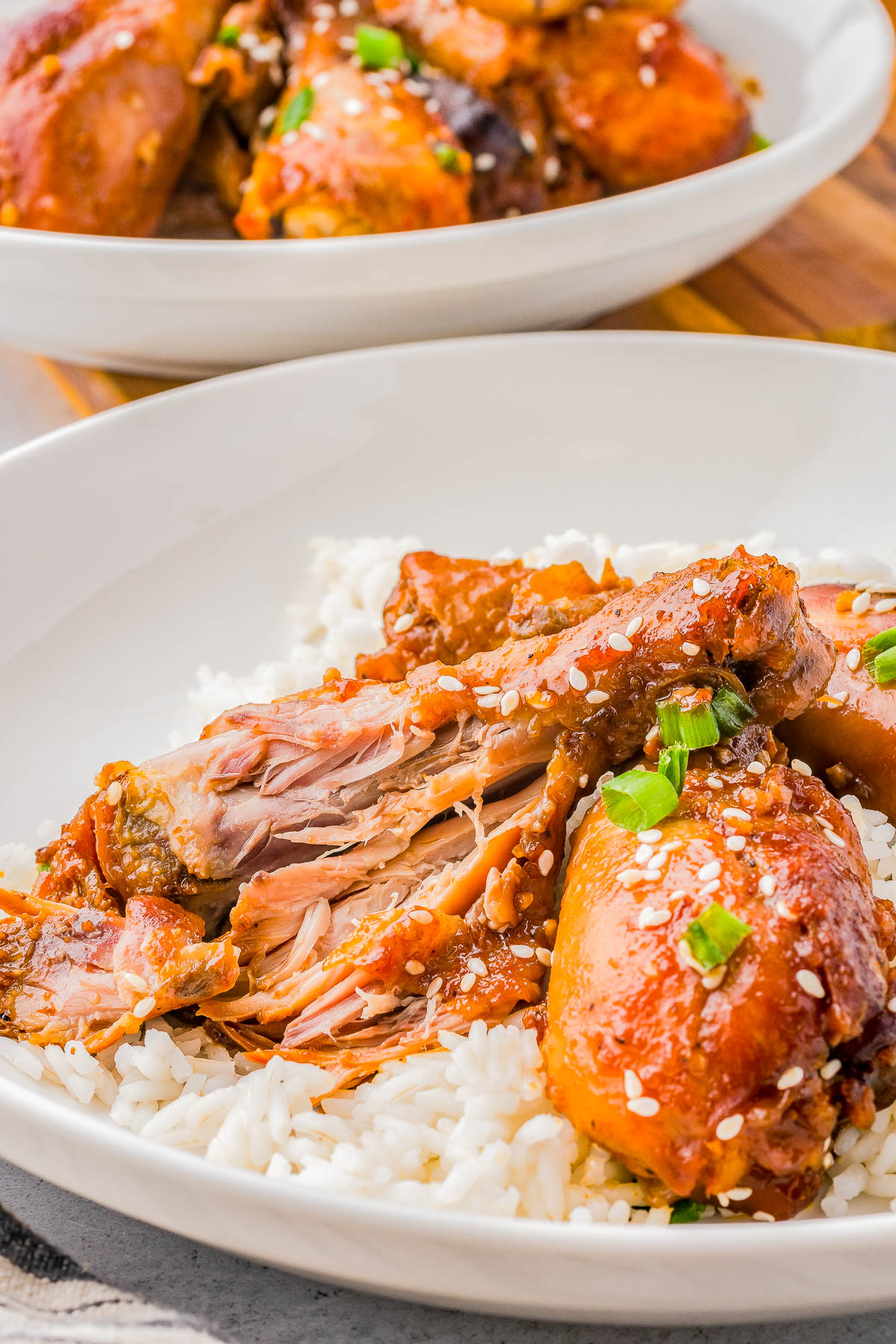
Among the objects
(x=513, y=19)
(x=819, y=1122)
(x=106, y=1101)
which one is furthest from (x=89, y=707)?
(x=513, y=19)

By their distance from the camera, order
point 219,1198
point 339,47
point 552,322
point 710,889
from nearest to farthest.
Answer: point 219,1198, point 710,889, point 552,322, point 339,47

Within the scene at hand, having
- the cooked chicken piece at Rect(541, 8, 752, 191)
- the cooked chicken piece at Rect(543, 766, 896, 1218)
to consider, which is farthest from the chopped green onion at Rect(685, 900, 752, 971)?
the cooked chicken piece at Rect(541, 8, 752, 191)

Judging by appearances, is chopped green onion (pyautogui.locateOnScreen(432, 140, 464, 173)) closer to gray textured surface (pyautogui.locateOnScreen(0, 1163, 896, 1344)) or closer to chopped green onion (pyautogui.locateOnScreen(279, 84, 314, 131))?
chopped green onion (pyautogui.locateOnScreen(279, 84, 314, 131))

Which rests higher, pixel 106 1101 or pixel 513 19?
pixel 513 19

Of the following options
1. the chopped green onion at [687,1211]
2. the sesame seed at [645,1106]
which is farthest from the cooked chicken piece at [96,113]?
the chopped green onion at [687,1211]

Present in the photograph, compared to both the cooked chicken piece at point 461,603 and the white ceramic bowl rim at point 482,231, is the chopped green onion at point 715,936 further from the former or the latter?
the white ceramic bowl rim at point 482,231

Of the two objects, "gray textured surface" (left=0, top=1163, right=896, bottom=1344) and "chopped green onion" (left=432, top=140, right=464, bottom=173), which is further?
"chopped green onion" (left=432, top=140, right=464, bottom=173)

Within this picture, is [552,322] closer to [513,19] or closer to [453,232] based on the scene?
[453,232]
